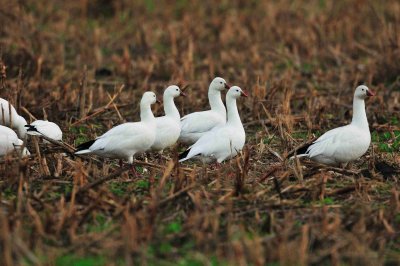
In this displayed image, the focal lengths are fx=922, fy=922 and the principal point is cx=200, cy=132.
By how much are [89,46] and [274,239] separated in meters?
10.1

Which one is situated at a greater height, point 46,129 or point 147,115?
point 147,115

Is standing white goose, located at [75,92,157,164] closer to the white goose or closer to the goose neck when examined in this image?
the white goose

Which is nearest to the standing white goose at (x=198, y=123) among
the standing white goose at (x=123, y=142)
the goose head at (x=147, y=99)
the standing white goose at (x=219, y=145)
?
the goose head at (x=147, y=99)

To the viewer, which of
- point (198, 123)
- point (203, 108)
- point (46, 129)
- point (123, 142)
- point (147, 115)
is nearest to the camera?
point (123, 142)

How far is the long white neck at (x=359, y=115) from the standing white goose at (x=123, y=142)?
1.88 m

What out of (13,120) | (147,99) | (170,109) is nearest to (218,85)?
(170,109)

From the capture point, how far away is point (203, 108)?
11609mm

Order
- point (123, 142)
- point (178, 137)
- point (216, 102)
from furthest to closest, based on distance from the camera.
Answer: point (216, 102), point (178, 137), point (123, 142)

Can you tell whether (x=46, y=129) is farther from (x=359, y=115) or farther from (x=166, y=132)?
(x=359, y=115)

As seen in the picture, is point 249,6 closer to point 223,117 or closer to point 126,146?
point 223,117

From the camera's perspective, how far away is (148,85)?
12820mm

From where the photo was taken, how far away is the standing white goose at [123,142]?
319 inches

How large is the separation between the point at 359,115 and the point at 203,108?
3301 millimetres

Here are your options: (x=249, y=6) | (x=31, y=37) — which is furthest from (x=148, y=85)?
(x=249, y=6)
